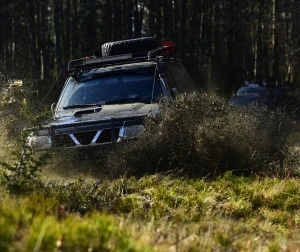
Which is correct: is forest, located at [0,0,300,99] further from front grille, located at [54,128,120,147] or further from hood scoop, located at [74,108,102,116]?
front grille, located at [54,128,120,147]

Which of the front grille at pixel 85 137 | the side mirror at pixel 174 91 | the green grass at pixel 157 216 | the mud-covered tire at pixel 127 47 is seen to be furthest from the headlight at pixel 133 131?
the mud-covered tire at pixel 127 47

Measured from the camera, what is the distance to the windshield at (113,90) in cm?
1125

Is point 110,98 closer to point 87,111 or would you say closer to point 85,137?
point 87,111

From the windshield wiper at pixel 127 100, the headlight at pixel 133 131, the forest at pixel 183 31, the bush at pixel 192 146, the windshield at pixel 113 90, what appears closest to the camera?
the bush at pixel 192 146

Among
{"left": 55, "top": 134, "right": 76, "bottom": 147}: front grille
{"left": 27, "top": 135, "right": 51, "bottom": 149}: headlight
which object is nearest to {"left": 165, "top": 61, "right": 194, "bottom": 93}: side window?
{"left": 55, "top": 134, "right": 76, "bottom": 147}: front grille

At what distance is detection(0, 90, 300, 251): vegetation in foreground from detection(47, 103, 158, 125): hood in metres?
0.70

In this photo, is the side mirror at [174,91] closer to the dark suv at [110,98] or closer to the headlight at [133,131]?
the dark suv at [110,98]

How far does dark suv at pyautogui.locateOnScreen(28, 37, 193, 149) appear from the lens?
9.62 meters

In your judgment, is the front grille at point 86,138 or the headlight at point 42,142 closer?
the headlight at point 42,142

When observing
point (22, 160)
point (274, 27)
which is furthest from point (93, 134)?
point (274, 27)

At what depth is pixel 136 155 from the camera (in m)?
9.32

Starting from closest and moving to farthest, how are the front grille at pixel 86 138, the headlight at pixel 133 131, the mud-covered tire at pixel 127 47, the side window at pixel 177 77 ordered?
the headlight at pixel 133 131 → the front grille at pixel 86 138 → the side window at pixel 177 77 → the mud-covered tire at pixel 127 47

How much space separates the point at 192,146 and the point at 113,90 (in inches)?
104

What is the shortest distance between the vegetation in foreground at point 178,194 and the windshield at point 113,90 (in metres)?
1.55
